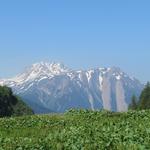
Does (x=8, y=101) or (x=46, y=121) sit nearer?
(x=46, y=121)

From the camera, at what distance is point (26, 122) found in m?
35.8

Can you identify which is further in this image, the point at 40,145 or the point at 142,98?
the point at 142,98

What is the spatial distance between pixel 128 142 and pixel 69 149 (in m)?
1.86

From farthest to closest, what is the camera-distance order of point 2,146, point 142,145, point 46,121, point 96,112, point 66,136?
point 96,112 < point 46,121 < point 66,136 < point 2,146 < point 142,145

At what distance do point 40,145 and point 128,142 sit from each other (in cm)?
290

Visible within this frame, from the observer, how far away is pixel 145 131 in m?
19.4

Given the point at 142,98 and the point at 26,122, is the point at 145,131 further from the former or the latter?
the point at 142,98

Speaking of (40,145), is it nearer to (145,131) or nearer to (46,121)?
(145,131)

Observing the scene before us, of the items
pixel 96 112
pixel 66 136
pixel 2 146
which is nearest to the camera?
pixel 2 146

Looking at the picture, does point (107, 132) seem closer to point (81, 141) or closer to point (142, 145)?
point (81, 141)

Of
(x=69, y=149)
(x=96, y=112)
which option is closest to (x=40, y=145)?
(x=69, y=149)

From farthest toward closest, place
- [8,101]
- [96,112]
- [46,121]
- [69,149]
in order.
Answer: [8,101]
[96,112]
[46,121]
[69,149]

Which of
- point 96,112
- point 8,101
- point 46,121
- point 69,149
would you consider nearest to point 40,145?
point 69,149

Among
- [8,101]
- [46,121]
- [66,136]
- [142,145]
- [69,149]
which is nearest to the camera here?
[142,145]
